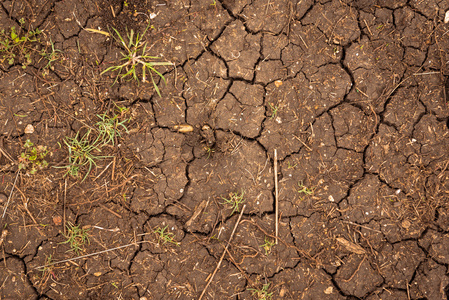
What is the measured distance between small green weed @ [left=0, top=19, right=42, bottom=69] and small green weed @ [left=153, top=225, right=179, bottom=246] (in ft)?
6.45

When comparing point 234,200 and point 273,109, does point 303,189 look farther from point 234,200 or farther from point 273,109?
point 273,109

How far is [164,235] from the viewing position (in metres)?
2.86

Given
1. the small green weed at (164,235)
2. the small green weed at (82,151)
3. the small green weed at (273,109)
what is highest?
the small green weed at (273,109)

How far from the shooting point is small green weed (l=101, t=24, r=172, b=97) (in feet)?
9.28

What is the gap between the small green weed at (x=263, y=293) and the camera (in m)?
2.87

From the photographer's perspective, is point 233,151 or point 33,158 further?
point 233,151

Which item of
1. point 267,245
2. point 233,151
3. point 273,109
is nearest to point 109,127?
point 233,151

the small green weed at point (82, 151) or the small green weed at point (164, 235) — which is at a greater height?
the small green weed at point (82, 151)

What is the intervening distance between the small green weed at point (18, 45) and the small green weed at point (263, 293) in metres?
3.01

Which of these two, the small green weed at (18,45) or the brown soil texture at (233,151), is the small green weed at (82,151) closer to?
the brown soil texture at (233,151)

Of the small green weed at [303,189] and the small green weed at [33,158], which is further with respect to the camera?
the small green weed at [303,189]

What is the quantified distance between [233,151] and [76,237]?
1.67 meters

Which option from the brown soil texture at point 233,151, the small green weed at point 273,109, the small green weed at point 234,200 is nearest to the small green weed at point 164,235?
the brown soil texture at point 233,151

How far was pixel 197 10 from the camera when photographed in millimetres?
2891
